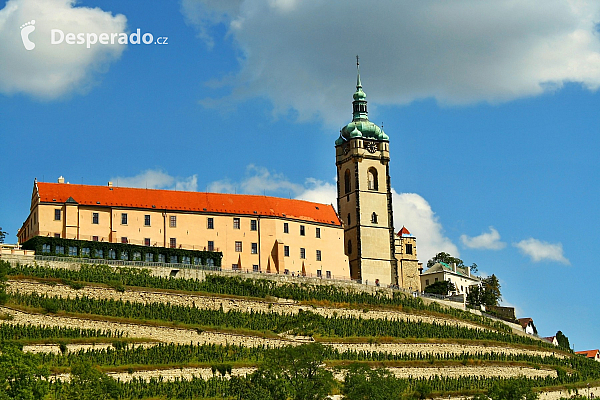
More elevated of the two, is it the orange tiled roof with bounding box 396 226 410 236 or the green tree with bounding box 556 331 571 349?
the orange tiled roof with bounding box 396 226 410 236

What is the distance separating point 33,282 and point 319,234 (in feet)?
101

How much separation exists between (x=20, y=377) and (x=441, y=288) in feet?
197

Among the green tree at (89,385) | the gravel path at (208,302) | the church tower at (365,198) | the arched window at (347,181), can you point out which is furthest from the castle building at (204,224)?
the green tree at (89,385)

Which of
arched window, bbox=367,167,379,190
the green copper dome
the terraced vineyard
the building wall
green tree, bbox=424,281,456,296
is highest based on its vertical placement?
the green copper dome

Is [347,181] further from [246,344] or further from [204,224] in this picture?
[246,344]

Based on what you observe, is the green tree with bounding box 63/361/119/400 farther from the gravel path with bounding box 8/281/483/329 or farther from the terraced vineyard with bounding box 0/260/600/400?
the gravel path with bounding box 8/281/483/329

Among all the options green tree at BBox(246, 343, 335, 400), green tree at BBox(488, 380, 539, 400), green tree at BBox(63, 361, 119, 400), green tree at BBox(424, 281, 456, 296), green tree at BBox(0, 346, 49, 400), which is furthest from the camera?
green tree at BBox(424, 281, 456, 296)

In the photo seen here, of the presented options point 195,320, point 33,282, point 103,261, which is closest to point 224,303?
point 195,320

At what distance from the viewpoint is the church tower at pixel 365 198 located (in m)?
97.3

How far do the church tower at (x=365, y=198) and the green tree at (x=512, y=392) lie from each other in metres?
21.9

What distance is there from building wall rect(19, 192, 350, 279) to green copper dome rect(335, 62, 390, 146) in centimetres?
1051

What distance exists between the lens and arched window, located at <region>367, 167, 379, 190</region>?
331 feet

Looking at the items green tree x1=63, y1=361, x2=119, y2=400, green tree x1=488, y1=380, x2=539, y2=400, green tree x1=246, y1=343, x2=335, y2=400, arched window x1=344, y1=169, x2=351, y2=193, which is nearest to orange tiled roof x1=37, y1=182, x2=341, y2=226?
arched window x1=344, y1=169, x2=351, y2=193

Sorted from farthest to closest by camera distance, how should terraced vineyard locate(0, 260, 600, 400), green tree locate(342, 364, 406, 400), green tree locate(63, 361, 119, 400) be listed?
green tree locate(342, 364, 406, 400), terraced vineyard locate(0, 260, 600, 400), green tree locate(63, 361, 119, 400)
